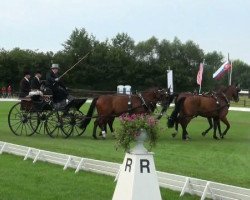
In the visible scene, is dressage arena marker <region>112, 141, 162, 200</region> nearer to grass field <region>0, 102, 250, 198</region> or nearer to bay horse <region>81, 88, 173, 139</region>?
grass field <region>0, 102, 250, 198</region>

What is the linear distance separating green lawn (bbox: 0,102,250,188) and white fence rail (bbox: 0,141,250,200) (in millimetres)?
889

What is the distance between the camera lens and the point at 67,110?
1708 centimetres

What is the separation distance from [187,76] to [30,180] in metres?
67.0

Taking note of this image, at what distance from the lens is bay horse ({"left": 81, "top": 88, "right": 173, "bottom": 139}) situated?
57.6 feet

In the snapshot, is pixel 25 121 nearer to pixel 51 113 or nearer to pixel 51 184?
pixel 51 113

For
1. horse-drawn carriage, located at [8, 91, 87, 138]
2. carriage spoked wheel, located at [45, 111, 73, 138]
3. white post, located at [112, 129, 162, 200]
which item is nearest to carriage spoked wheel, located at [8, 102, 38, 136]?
horse-drawn carriage, located at [8, 91, 87, 138]

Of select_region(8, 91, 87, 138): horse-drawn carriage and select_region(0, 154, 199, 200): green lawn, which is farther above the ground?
select_region(8, 91, 87, 138): horse-drawn carriage

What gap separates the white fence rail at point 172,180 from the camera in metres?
7.49

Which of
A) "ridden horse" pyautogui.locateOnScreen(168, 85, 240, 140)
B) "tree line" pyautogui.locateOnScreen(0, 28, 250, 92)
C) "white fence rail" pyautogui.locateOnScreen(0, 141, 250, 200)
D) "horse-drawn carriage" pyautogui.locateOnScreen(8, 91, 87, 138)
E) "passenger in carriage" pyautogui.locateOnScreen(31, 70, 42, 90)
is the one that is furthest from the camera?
"tree line" pyautogui.locateOnScreen(0, 28, 250, 92)

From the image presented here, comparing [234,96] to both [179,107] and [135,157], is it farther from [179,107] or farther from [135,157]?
[135,157]

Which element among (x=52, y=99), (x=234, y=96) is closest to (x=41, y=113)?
(x=52, y=99)

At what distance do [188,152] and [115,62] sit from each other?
59663 mm

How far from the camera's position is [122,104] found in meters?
17.7

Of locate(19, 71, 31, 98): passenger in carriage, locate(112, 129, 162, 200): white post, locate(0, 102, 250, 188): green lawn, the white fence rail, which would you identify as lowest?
locate(0, 102, 250, 188): green lawn
